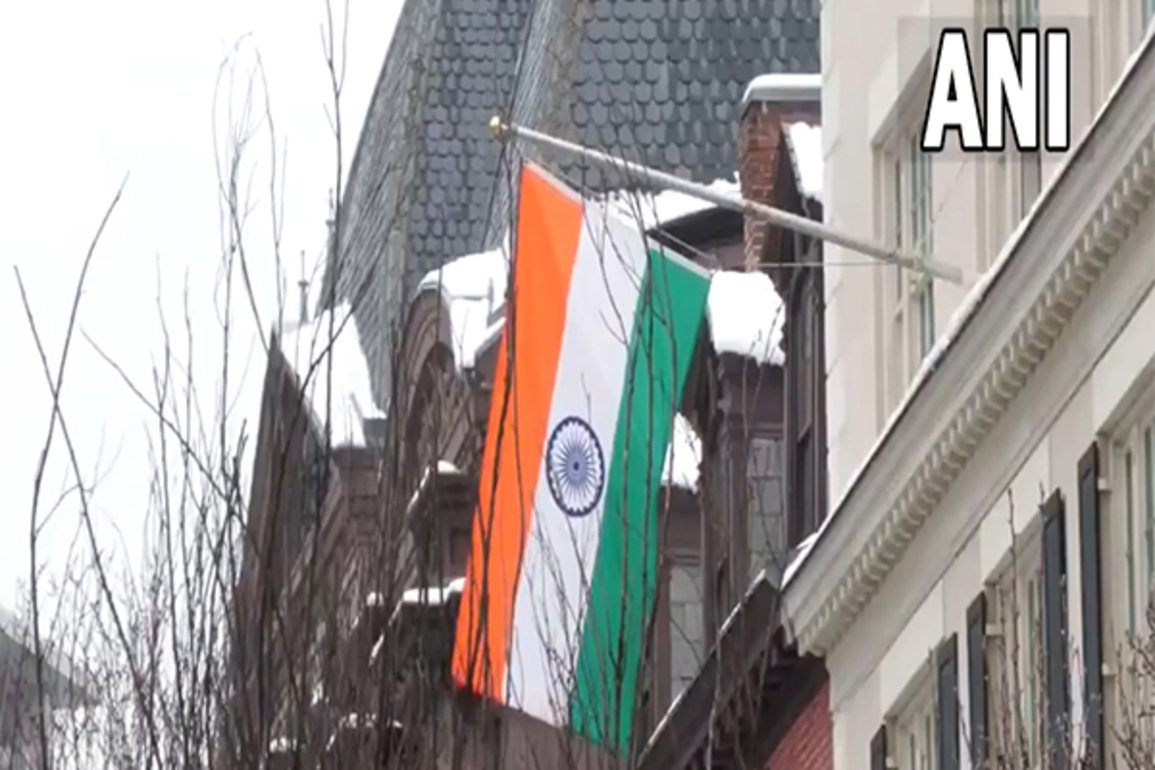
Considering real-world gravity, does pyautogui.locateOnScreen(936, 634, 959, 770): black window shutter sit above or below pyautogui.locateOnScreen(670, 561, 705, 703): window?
below

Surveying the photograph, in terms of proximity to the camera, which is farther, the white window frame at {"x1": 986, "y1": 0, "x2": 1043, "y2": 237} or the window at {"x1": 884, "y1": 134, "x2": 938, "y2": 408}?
the window at {"x1": 884, "y1": 134, "x2": 938, "y2": 408}

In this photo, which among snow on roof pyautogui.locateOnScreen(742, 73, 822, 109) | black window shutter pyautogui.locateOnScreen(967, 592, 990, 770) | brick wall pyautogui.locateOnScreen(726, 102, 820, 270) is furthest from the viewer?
snow on roof pyautogui.locateOnScreen(742, 73, 822, 109)

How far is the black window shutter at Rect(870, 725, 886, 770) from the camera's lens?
25.2 metres

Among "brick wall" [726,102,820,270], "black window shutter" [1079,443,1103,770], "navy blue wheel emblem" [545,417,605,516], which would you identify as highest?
"brick wall" [726,102,820,270]

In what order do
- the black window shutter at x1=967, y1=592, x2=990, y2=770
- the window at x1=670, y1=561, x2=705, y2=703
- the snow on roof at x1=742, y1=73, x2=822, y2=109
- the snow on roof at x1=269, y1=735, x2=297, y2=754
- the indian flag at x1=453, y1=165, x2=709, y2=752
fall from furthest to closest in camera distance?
the window at x1=670, y1=561, x2=705, y2=703 → the snow on roof at x1=742, y1=73, x2=822, y2=109 → the indian flag at x1=453, y1=165, x2=709, y2=752 → the black window shutter at x1=967, y1=592, x2=990, y2=770 → the snow on roof at x1=269, y1=735, x2=297, y2=754

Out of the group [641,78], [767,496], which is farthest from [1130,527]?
[641,78]

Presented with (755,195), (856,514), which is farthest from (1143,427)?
(755,195)

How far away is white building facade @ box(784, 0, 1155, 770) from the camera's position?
19.4m

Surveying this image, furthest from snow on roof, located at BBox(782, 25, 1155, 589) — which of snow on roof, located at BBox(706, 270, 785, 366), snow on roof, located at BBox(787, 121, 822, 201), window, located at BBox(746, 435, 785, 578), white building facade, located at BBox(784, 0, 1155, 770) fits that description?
snow on roof, located at BBox(787, 121, 822, 201)

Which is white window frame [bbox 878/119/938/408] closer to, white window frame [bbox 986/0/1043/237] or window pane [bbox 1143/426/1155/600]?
white window frame [bbox 986/0/1043/237]

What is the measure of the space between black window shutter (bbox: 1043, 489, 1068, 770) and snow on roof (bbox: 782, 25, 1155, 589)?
4.93ft

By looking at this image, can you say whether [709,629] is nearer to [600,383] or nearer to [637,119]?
[600,383]

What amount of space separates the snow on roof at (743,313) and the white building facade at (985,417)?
1.72 meters

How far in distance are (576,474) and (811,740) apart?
15.0 ft
